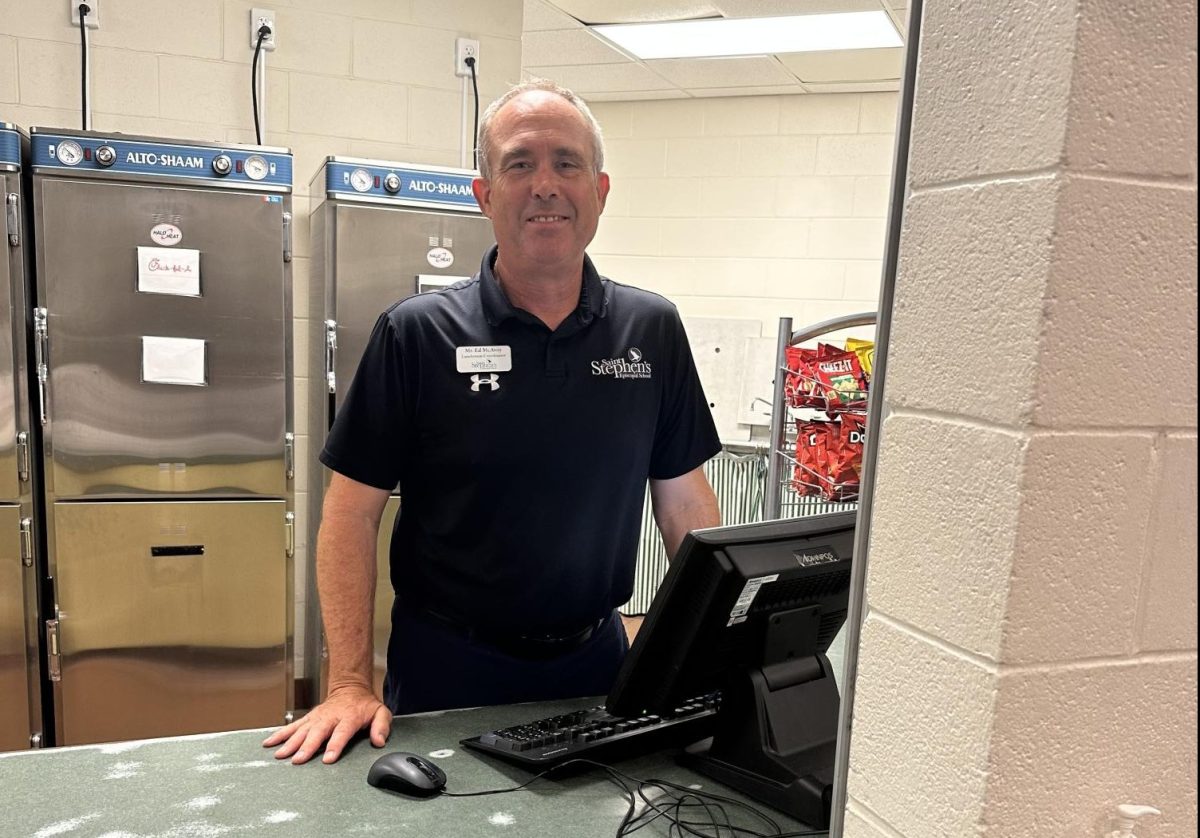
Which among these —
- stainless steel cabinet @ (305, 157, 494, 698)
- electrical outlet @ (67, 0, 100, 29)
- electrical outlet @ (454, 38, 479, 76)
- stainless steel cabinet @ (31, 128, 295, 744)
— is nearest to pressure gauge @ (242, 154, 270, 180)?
stainless steel cabinet @ (31, 128, 295, 744)

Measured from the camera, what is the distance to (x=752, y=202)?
4570 millimetres

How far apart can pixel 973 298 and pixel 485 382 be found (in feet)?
3.41

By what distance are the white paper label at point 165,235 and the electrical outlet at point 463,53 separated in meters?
1.25

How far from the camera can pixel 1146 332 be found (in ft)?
2.23

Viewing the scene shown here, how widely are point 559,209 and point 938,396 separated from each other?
3.30 feet

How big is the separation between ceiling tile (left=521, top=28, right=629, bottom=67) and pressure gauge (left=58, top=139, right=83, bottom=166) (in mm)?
1746

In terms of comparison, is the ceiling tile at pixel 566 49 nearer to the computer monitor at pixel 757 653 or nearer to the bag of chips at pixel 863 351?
the bag of chips at pixel 863 351

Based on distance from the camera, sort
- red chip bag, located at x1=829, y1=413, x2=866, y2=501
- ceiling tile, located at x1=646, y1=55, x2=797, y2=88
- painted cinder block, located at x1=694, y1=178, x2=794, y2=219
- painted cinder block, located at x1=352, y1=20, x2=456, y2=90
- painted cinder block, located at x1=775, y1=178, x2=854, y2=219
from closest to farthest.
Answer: red chip bag, located at x1=829, y1=413, x2=866, y2=501, painted cinder block, located at x1=352, y1=20, x2=456, y2=90, ceiling tile, located at x1=646, y1=55, x2=797, y2=88, painted cinder block, located at x1=775, y1=178, x2=854, y2=219, painted cinder block, located at x1=694, y1=178, x2=794, y2=219

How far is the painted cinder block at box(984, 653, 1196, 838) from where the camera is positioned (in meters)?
0.70

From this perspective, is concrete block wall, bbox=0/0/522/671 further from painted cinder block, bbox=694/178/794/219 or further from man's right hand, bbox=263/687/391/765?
man's right hand, bbox=263/687/391/765

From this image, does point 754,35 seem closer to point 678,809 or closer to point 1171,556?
point 678,809

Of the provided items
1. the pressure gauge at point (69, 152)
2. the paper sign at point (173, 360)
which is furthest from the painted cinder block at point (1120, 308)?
the pressure gauge at point (69, 152)

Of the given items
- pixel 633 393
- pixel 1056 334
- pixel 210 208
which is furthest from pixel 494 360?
pixel 210 208

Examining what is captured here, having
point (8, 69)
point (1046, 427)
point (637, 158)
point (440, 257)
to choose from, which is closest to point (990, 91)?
point (1046, 427)
